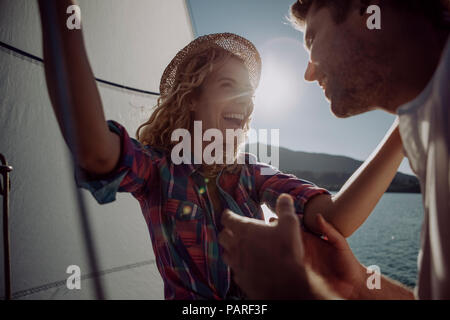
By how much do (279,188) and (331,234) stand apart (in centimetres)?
29

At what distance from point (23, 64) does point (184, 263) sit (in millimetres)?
2058

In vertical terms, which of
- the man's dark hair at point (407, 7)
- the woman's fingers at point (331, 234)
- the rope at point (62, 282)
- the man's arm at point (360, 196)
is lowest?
the rope at point (62, 282)

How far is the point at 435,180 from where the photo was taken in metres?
0.58

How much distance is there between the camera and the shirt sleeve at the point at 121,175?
0.71 meters

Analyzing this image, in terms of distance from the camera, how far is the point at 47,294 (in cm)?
182

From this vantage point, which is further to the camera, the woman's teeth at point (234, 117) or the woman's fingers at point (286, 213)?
the woman's teeth at point (234, 117)

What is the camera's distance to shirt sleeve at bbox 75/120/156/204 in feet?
2.33

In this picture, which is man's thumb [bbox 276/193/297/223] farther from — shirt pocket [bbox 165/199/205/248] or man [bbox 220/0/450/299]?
shirt pocket [bbox 165/199/205/248]

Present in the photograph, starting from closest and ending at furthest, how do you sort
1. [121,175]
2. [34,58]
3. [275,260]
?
1. [275,260]
2. [121,175]
3. [34,58]

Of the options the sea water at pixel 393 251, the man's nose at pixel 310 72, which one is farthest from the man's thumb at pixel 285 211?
the sea water at pixel 393 251

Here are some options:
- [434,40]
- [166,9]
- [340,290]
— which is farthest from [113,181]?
[166,9]

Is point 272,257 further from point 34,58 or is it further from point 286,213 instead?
point 34,58

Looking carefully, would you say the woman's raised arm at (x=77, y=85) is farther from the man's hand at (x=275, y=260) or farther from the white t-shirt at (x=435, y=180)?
the white t-shirt at (x=435, y=180)

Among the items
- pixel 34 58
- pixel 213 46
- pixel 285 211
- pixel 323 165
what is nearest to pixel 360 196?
pixel 285 211
